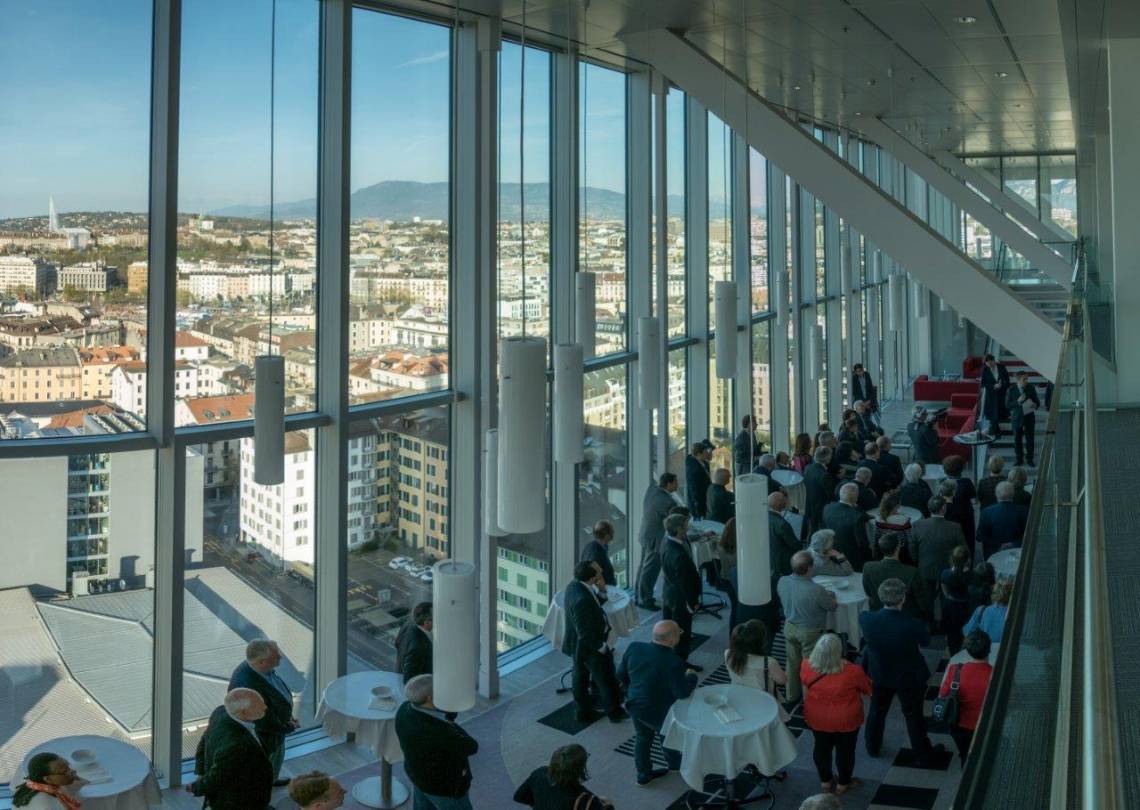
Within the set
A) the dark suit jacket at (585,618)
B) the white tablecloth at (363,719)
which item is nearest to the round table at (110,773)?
the white tablecloth at (363,719)

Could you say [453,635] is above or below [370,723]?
above

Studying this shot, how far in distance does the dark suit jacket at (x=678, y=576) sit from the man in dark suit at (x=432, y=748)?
312 centimetres

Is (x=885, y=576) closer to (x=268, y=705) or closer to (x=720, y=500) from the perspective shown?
(x=720, y=500)

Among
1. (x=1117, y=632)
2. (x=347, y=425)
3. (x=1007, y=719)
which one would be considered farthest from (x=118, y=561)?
(x=1007, y=719)

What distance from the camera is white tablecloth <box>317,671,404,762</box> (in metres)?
6.45

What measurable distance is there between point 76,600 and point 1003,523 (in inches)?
261

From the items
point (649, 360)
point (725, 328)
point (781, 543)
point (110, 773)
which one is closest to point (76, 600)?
point (110, 773)

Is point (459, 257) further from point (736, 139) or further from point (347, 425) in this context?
point (736, 139)

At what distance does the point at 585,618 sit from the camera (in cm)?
774

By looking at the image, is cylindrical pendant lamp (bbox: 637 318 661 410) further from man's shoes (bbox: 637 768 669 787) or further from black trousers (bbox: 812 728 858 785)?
black trousers (bbox: 812 728 858 785)

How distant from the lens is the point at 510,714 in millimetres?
8352

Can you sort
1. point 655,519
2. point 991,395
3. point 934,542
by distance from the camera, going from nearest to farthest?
point 934,542
point 655,519
point 991,395

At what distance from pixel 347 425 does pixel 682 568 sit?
276 cm

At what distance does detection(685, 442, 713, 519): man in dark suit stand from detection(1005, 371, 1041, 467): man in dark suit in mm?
5802
